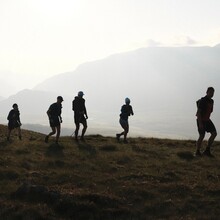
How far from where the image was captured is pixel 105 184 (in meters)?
14.2

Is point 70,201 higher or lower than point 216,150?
lower

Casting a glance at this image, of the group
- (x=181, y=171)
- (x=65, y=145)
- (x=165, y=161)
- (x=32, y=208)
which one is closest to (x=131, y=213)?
(x=32, y=208)

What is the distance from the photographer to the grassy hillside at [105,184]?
11.0 metres

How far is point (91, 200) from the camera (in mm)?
11828

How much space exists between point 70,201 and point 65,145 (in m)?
12.0

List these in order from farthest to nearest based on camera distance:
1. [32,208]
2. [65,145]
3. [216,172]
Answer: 1. [65,145]
2. [216,172]
3. [32,208]

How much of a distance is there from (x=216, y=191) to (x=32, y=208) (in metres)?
6.38

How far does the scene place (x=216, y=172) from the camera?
16.6 metres

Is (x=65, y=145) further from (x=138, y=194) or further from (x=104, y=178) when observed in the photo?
(x=138, y=194)

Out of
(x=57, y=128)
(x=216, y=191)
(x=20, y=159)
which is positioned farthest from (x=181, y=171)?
(x=57, y=128)

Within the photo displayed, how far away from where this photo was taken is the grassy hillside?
1104 centimetres

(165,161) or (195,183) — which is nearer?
(195,183)

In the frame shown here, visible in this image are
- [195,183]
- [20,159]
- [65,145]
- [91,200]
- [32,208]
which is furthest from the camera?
[65,145]

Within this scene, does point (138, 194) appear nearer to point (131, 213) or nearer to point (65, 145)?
point (131, 213)
